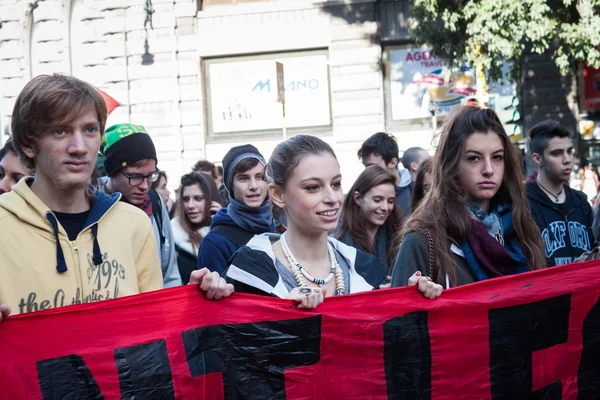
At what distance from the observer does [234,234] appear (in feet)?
15.7

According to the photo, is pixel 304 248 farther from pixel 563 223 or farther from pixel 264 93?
pixel 264 93

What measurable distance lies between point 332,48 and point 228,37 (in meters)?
2.35

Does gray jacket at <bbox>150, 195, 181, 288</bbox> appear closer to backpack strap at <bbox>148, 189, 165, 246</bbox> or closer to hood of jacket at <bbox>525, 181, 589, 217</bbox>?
backpack strap at <bbox>148, 189, 165, 246</bbox>

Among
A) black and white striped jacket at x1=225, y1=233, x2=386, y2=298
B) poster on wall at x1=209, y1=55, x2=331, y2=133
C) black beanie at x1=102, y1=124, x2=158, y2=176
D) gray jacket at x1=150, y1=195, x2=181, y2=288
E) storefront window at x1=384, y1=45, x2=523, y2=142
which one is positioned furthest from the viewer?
poster on wall at x1=209, y1=55, x2=331, y2=133

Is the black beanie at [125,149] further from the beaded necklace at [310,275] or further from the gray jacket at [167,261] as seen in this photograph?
the beaded necklace at [310,275]

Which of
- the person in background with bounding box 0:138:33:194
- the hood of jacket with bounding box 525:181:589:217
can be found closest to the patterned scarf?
the hood of jacket with bounding box 525:181:589:217

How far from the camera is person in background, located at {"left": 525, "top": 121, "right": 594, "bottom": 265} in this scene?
17.6 ft

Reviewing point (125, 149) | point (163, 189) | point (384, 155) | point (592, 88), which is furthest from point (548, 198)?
point (592, 88)

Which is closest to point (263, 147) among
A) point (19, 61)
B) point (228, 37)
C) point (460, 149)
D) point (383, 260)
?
point (228, 37)

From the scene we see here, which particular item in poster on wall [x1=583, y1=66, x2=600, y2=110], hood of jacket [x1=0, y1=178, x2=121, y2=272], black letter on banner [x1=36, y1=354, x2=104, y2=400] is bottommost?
black letter on banner [x1=36, y1=354, x2=104, y2=400]

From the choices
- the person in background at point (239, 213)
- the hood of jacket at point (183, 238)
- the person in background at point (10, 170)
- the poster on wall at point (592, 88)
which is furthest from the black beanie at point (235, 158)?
the poster on wall at point (592, 88)

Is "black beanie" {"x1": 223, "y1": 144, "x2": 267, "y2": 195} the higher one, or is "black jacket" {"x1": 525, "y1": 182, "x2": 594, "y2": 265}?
"black beanie" {"x1": 223, "y1": 144, "x2": 267, "y2": 195}

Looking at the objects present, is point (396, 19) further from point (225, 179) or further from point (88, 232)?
point (88, 232)

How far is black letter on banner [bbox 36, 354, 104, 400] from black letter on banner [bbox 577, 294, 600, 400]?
1946 millimetres
